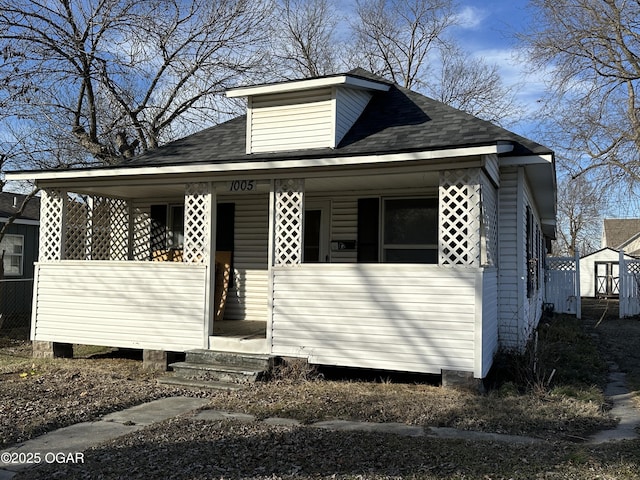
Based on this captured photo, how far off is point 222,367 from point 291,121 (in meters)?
3.96

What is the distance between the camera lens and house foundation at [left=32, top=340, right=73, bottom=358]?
9616 millimetres

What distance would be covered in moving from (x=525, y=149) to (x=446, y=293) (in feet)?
8.96

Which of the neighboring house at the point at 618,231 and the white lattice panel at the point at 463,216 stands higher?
the neighboring house at the point at 618,231

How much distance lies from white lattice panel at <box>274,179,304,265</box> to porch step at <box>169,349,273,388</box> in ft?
4.67

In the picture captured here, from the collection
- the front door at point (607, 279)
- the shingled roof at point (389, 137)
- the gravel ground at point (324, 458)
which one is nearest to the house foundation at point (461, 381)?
the gravel ground at point (324, 458)

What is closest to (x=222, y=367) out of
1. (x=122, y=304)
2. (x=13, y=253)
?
(x=122, y=304)

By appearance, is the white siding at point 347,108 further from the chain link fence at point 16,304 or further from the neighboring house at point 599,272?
the neighboring house at point 599,272

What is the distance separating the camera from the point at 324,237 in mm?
10219

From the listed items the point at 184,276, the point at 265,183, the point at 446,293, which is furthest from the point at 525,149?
the point at 184,276

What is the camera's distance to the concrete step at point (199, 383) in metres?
7.35

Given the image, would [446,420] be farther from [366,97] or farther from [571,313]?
[571,313]

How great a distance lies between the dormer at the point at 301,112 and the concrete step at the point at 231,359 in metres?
3.26

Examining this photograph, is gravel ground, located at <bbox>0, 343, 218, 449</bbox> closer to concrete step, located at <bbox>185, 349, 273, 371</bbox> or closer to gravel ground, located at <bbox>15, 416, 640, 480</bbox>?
concrete step, located at <bbox>185, 349, 273, 371</bbox>

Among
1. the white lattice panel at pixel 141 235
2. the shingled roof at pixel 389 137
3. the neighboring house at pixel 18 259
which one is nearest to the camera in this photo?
the shingled roof at pixel 389 137
